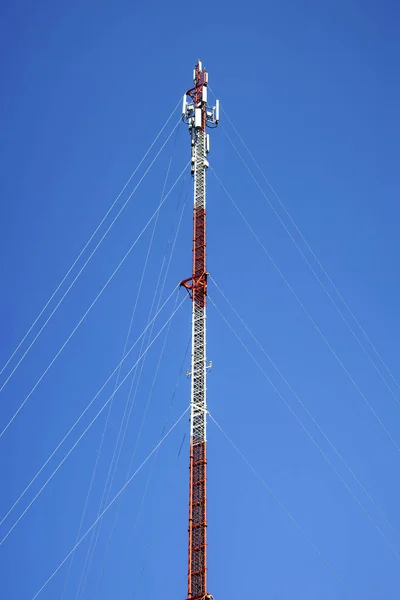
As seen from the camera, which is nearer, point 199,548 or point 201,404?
point 199,548

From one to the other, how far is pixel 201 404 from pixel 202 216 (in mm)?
14687

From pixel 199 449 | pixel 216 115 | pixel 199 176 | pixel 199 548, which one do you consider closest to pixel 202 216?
pixel 199 176

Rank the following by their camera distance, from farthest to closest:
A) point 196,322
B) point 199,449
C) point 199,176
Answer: point 199,176 < point 196,322 < point 199,449

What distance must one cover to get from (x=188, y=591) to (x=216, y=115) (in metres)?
36.1

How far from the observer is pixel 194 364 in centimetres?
8069

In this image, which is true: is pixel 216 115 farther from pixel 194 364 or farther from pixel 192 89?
pixel 194 364

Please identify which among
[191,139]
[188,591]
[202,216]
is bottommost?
[188,591]

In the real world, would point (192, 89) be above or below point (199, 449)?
above

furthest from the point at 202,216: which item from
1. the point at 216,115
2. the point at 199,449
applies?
the point at 199,449

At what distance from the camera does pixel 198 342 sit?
269ft

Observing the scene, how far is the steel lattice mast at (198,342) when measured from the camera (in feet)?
242

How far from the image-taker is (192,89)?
94.0 meters

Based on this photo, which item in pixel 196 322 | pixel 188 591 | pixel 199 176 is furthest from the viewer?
pixel 199 176

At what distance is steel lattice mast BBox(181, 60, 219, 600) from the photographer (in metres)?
73.9
